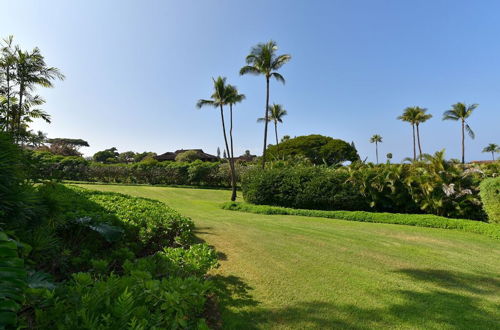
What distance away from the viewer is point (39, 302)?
1560 millimetres

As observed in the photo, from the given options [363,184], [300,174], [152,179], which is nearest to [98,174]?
[152,179]

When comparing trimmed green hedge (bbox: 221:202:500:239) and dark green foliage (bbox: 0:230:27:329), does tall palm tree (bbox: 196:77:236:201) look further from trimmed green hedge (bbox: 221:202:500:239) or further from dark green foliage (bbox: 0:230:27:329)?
dark green foliage (bbox: 0:230:27:329)

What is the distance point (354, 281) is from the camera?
13.6 feet

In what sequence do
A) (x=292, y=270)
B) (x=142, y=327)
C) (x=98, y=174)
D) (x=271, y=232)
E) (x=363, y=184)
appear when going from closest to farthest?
(x=142, y=327) < (x=292, y=270) < (x=271, y=232) < (x=363, y=184) < (x=98, y=174)

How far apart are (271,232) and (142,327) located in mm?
6098

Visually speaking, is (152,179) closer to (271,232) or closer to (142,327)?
(271,232)

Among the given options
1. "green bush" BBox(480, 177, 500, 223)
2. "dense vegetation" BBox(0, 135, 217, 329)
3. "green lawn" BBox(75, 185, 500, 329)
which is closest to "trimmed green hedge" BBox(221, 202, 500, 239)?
"green bush" BBox(480, 177, 500, 223)

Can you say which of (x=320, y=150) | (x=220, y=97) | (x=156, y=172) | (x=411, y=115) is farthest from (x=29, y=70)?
(x=411, y=115)

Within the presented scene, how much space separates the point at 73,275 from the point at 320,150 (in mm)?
40137

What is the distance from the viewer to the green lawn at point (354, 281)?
3113mm

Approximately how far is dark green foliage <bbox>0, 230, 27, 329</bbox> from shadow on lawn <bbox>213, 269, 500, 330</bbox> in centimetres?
233

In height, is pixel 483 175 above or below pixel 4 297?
above

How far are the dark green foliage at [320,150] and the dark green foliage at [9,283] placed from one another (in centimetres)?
3751

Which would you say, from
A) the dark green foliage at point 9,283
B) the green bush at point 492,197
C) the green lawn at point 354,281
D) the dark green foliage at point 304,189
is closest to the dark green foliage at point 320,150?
the dark green foliage at point 304,189
